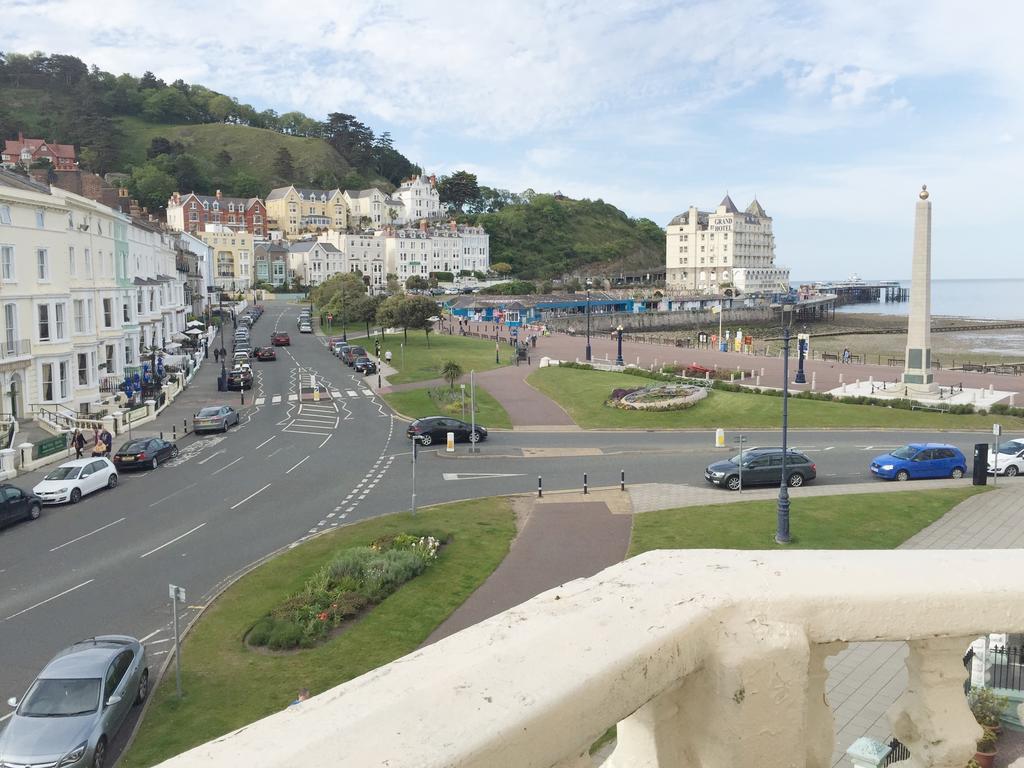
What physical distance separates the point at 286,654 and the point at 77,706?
388cm

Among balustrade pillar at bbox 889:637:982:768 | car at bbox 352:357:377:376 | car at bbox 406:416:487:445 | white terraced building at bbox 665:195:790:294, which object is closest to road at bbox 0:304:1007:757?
car at bbox 406:416:487:445

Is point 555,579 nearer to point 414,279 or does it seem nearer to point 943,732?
point 943,732

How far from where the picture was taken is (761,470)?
27.6 metres

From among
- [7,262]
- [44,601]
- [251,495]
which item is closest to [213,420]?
[7,262]

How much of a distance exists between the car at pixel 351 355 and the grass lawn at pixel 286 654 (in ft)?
136

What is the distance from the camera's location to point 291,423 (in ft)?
134

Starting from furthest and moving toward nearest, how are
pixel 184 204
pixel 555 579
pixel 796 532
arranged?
pixel 184 204, pixel 796 532, pixel 555 579

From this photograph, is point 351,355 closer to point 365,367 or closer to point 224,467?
point 365,367

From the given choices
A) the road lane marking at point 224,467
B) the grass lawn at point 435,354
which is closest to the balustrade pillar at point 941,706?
the road lane marking at point 224,467

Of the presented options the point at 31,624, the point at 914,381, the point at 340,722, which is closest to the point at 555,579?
the point at 31,624

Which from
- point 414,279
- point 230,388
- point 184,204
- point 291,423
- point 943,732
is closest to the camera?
point 943,732

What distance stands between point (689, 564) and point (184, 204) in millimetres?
159604

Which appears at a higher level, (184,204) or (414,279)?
(184,204)

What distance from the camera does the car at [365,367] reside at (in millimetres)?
57969
